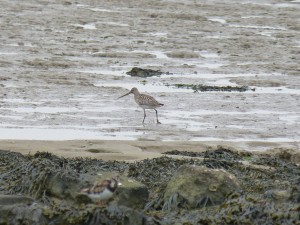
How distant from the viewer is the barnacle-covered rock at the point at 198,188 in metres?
7.66

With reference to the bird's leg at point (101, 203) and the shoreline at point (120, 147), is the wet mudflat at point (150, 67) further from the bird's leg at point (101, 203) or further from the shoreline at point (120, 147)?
the bird's leg at point (101, 203)

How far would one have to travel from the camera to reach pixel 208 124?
1344 centimetres

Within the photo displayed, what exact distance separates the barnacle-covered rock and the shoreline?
8.07 feet

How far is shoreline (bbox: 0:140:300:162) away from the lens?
10.5 metres

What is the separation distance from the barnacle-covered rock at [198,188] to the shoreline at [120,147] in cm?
246

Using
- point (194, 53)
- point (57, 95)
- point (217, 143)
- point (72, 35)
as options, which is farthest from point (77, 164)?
point (72, 35)

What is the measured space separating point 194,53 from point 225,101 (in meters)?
4.54

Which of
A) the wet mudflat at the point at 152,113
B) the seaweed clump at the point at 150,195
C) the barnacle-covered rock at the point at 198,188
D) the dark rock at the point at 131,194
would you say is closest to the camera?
the seaweed clump at the point at 150,195

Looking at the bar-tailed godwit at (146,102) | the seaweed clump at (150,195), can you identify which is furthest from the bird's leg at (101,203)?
the bar-tailed godwit at (146,102)

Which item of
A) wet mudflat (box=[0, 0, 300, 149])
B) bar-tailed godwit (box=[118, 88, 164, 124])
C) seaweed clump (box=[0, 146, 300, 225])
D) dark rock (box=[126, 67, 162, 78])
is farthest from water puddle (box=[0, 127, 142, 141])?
dark rock (box=[126, 67, 162, 78])

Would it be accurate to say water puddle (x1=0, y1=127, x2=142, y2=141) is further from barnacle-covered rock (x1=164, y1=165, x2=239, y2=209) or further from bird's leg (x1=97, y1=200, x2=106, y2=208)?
bird's leg (x1=97, y1=200, x2=106, y2=208)

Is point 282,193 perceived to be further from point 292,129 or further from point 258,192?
point 292,129

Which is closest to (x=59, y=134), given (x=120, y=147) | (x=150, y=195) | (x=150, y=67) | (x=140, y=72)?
(x=120, y=147)

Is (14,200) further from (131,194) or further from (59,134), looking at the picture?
(59,134)
